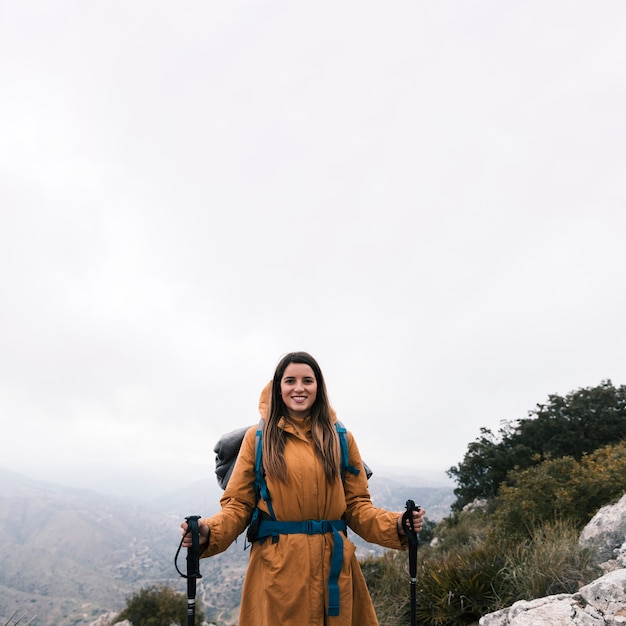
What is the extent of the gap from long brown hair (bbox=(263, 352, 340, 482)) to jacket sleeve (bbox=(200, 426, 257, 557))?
138mm

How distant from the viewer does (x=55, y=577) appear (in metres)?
107

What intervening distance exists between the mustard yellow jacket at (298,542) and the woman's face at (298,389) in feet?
0.45

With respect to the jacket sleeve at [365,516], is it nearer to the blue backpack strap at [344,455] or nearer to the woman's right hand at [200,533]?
the blue backpack strap at [344,455]

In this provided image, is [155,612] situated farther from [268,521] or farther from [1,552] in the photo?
[1,552]

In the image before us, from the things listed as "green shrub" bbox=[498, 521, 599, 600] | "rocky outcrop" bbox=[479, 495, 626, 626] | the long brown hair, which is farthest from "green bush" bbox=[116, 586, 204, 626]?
the long brown hair

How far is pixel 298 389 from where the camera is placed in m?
2.96

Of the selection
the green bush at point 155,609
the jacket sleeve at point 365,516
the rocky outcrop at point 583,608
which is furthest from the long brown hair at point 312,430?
the green bush at point 155,609

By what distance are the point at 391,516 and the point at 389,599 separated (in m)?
5.43

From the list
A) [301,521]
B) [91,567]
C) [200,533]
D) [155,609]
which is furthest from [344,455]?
[91,567]

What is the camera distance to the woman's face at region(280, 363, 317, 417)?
9.71 ft

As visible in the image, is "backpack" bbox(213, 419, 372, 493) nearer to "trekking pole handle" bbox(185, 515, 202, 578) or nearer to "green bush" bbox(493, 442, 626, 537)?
"trekking pole handle" bbox(185, 515, 202, 578)

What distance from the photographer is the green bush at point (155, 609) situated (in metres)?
14.2

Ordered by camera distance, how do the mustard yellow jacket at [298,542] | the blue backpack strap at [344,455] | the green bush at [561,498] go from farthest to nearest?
the green bush at [561,498], the blue backpack strap at [344,455], the mustard yellow jacket at [298,542]

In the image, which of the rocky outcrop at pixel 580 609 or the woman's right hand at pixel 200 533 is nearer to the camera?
the woman's right hand at pixel 200 533
